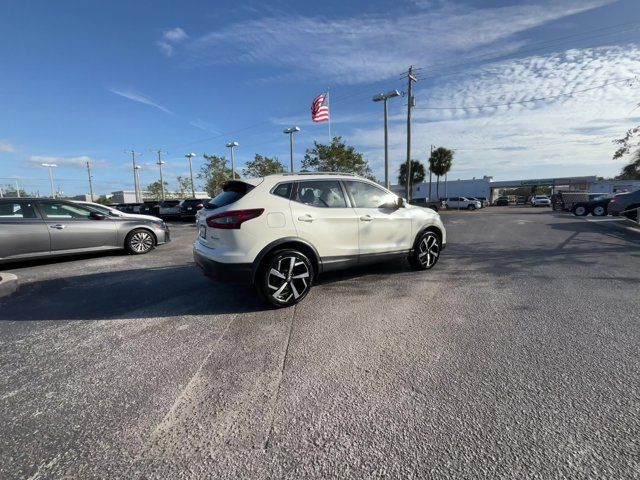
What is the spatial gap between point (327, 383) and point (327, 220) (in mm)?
2439

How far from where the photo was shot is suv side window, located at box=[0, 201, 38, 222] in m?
6.64

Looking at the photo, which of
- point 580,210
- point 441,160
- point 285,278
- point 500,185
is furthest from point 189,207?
point 500,185

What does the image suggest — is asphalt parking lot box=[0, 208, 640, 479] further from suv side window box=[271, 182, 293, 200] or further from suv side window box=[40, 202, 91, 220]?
suv side window box=[40, 202, 91, 220]

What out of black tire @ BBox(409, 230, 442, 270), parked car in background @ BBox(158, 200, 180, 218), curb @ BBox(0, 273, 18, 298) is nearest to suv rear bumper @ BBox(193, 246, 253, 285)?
black tire @ BBox(409, 230, 442, 270)

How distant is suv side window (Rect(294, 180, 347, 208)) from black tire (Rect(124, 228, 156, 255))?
229 inches

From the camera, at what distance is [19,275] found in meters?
6.22

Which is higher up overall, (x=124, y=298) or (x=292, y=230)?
(x=292, y=230)

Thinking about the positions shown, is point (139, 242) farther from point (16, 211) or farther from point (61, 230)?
point (16, 211)

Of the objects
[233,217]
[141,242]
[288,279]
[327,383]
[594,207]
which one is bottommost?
[327,383]

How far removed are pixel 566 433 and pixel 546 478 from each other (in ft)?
1.44

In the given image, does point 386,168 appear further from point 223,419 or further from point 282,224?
point 223,419

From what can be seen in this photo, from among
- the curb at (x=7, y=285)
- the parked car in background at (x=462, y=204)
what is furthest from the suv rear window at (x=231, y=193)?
the parked car in background at (x=462, y=204)

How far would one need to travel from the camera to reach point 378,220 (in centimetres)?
507

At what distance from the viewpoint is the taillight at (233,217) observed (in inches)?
154
